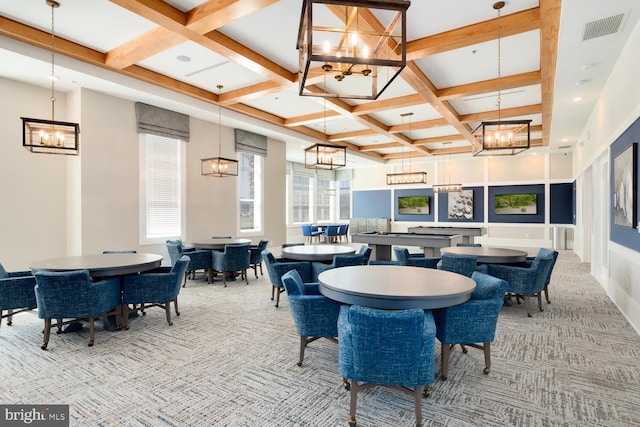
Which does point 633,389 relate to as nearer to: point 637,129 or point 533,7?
point 637,129

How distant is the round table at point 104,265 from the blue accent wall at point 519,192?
43.5 feet

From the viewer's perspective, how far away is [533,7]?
4121 millimetres

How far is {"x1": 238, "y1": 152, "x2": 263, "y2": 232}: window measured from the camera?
390 inches

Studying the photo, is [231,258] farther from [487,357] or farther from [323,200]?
[323,200]

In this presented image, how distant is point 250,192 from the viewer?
1016cm

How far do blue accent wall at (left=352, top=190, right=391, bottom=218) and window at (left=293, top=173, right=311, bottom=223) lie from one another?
8.71 feet

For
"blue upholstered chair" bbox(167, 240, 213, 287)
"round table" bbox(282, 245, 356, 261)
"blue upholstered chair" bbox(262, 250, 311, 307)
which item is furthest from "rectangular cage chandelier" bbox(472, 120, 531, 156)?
"blue upholstered chair" bbox(167, 240, 213, 287)

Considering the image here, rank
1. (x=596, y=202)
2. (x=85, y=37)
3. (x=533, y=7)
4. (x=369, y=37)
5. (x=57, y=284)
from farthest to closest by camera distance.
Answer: (x=596, y=202) < (x=85, y=37) < (x=533, y=7) < (x=57, y=284) < (x=369, y=37)

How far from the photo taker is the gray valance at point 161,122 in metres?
7.10

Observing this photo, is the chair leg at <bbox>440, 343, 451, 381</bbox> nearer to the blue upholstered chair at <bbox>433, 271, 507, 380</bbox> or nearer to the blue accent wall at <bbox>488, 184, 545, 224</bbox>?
the blue upholstered chair at <bbox>433, 271, 507, 380</bbox>

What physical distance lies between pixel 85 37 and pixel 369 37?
4.86m

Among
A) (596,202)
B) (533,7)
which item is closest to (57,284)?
(533,7)

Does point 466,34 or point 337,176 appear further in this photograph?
point 337,176

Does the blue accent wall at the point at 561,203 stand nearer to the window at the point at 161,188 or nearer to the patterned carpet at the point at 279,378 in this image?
the patterned carpet at the point at 279,378
